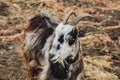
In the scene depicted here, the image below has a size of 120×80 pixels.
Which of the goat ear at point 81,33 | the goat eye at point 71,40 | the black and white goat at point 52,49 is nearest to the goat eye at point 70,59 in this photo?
the black and white goat at point 52,49

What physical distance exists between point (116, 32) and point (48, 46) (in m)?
4.29

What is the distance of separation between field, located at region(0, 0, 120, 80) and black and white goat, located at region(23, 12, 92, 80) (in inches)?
33.5

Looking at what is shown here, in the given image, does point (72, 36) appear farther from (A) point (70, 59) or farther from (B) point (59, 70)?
(B) point (59, 70)

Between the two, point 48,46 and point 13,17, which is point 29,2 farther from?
point 48,46

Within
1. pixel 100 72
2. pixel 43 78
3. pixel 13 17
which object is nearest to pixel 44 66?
pixel 43 78

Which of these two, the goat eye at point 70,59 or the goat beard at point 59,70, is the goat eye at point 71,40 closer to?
the goat eye at point 70,59

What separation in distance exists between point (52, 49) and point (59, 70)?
21.4 inches

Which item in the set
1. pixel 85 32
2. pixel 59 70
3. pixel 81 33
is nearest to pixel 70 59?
pixel 59 70

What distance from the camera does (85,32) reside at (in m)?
12.1

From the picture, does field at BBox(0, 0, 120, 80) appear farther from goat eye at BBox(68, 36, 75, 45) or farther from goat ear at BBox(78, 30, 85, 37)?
goat eye at BBox(68, 36, 75, 45)

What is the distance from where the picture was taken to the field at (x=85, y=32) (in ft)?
32.3

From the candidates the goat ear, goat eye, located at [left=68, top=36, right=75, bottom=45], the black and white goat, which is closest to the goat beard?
the black and white goat

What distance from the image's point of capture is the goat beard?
790cm

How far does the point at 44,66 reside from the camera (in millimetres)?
8422
